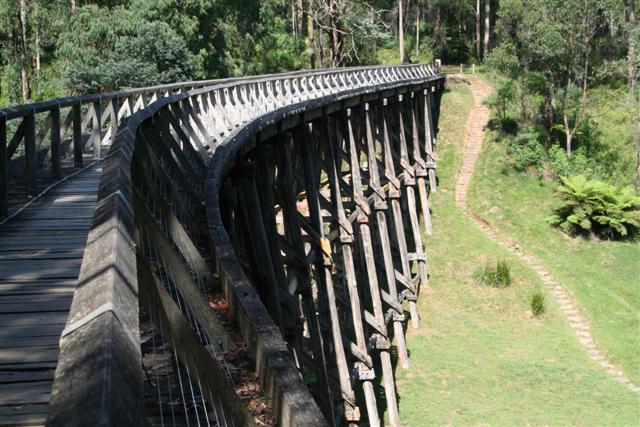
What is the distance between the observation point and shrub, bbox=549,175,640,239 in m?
22.1

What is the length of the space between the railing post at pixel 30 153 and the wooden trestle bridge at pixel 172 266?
0.02 metres

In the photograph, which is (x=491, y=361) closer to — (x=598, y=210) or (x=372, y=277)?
(x=372, y=277)

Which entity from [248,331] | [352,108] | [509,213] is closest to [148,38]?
[352,108]

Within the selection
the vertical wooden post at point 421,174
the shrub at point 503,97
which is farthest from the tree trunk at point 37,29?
the shrub at point 503,97

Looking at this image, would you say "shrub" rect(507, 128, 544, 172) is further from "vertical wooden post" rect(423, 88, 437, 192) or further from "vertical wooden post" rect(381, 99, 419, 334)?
"vertical wooden post" rect(381, 99, 419, 334)

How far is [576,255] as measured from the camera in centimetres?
2217

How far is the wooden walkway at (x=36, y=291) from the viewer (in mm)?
2920

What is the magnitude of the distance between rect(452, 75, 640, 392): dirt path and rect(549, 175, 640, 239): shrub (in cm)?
180

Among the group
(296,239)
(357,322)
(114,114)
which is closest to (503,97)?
(357,322)

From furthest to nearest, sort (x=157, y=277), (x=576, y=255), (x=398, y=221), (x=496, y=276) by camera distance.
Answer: (x=576, y=255), (x=496, y=276), (x=398, y=221), (x=157, y=277)

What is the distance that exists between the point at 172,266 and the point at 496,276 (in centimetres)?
1748

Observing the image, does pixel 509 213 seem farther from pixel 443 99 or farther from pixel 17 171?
pixel 17 171

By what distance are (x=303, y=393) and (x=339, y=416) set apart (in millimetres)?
9872

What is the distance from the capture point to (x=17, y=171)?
7633 millimetres
